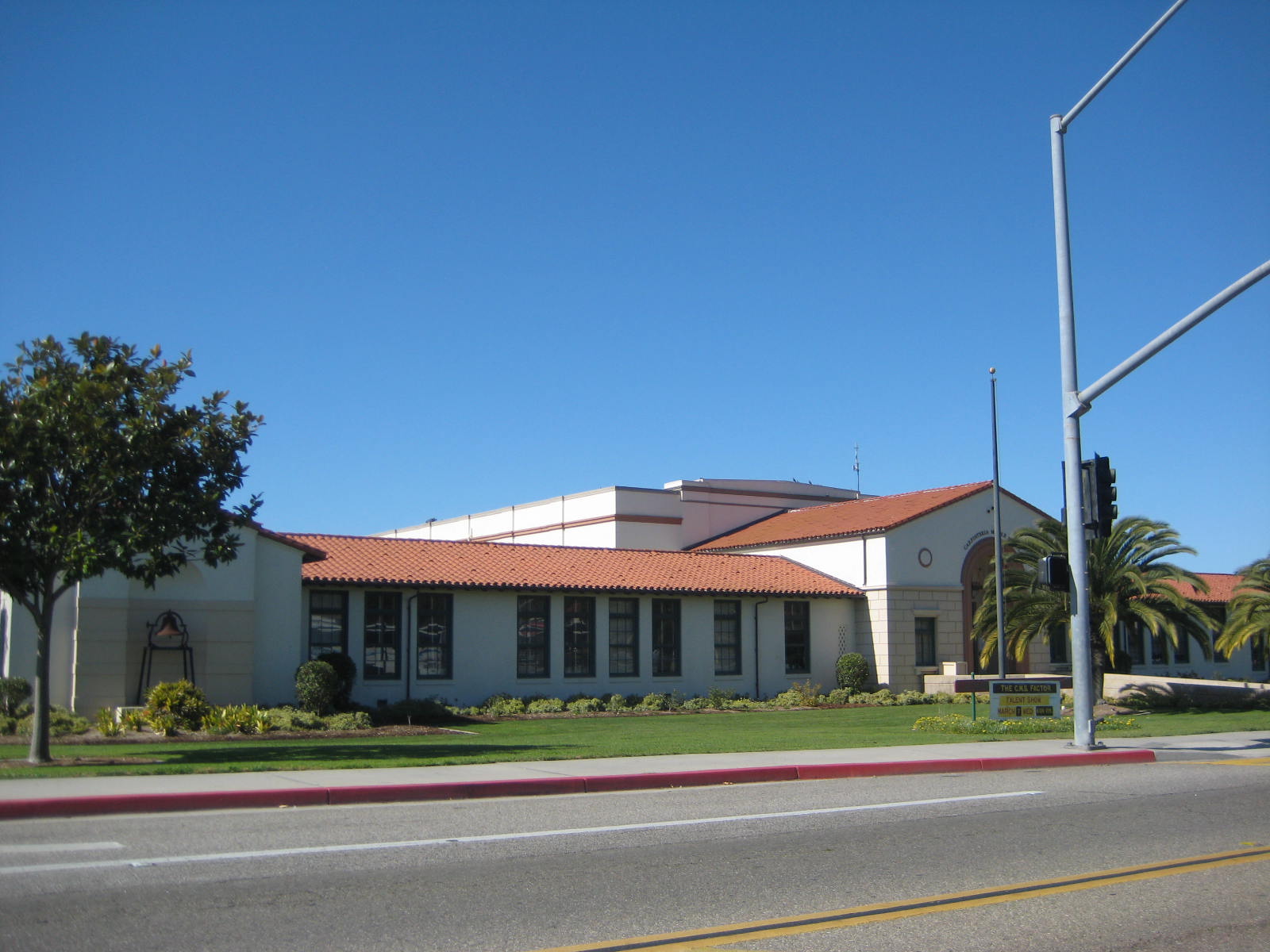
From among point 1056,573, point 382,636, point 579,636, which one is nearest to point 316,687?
point 382,636

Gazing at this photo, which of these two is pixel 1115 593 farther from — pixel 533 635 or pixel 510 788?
pixel 510 788

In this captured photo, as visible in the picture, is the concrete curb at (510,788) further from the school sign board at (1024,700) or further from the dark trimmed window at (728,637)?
the dark trimmed window at (728,637)

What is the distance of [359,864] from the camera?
28.7 ft

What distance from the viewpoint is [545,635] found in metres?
33.1

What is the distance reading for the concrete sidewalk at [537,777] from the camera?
38.1ft

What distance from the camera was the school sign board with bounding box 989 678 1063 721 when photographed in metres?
20.9

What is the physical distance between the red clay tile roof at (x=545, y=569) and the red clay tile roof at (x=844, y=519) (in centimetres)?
175

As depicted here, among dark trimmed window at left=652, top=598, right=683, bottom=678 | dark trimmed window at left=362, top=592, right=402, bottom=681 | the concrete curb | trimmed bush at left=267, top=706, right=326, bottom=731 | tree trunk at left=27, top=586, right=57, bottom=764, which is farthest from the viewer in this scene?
dark trimmed window at left=652, top=598, right=683, bottom=678

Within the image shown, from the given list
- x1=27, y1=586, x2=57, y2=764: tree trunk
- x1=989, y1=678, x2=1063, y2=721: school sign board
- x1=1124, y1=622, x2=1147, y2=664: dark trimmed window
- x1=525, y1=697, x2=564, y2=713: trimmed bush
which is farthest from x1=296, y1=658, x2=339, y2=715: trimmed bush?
x1=1124, y1=622, x2=1147, y2=664: dark trimmed window

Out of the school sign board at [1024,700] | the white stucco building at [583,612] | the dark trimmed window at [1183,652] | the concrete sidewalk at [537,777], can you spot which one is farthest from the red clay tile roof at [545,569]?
the dark trimmed window at [1183,652]

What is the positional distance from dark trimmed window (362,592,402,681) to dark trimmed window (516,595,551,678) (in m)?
3.44

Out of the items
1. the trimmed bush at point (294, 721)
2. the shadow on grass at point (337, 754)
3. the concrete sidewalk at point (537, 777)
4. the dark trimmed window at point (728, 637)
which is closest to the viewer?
the concrete sidewalk at point (537, 777)

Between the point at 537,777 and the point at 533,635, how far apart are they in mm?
19196

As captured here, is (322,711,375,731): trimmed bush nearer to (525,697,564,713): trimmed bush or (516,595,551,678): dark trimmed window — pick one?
(525,697,564,713): trimmed bush
